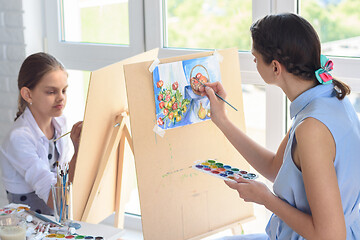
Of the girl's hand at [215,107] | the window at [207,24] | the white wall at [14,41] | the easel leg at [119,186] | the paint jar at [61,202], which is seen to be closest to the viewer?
the paint jar at [61,202]

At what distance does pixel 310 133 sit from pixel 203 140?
2.21 feet

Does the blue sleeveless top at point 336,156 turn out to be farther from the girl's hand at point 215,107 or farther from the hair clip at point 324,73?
the girl's hand at point 215,107

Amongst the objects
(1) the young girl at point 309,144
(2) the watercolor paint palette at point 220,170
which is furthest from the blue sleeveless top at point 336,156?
(2) the watercolor paint palette at point 220,170

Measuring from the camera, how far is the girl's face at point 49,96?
2.22 metres

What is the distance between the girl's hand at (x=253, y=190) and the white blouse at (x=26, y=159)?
82 centimetres

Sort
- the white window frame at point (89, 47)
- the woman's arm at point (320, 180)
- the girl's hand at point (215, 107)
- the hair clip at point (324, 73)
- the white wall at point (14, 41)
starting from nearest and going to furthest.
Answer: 1. the woman's arm at point (320, 180)
2. the hair clip at point (324, 73)
3. the girl's hand at point (215, 107)
4. the white window frame at point (89, 47)
5. the white wall at point (14, 41)

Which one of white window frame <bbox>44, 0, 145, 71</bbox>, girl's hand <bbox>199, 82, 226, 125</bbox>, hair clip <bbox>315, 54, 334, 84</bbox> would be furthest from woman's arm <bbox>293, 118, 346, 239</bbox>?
white window frame <bbox>44, 0, 145, 71</bbox>

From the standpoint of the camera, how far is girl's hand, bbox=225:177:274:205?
1588 millimetres

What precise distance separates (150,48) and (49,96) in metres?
0.68

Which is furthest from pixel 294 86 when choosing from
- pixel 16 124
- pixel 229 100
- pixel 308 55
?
pixel 16 124

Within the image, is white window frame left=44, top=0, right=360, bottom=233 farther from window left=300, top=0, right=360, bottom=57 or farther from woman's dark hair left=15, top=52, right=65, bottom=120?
woman's dark hair left=15, top=52, right=65, bottom=120

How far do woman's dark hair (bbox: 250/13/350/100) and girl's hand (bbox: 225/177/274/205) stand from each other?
14.3 inches

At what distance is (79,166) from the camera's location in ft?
6.34

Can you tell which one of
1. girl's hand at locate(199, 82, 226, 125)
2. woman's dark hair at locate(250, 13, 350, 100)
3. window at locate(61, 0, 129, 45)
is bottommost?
girl's hand at locate(199, 82, 226, 125)
